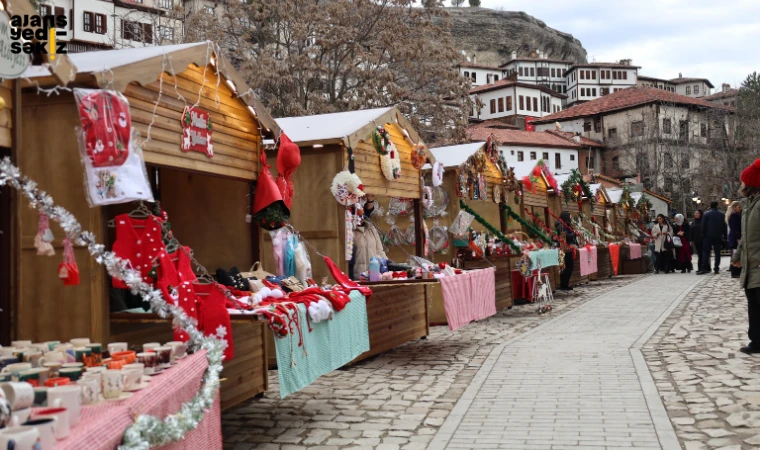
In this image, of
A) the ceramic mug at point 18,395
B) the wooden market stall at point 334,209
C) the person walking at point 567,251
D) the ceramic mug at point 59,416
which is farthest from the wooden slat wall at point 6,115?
the person walking at point 567,251

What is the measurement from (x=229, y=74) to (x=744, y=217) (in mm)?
6150

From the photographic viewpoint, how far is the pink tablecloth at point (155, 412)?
2.79 metres

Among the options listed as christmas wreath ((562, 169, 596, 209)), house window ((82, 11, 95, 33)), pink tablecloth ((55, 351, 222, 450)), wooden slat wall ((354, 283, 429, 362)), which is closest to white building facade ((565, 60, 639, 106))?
house window ((82, 11, 95, 33))

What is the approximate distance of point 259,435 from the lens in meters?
5.93

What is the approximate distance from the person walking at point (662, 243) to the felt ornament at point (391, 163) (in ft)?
50.0

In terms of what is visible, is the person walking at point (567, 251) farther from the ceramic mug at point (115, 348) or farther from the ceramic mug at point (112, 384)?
the ceramic mug at point (112, 384)

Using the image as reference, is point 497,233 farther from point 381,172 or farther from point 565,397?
point 565,397

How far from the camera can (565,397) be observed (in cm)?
680

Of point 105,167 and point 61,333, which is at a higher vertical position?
point 105,167

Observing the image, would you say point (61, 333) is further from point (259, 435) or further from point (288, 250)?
point (288, 250)

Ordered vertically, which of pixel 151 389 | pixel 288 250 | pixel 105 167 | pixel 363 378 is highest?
pixel 105 167

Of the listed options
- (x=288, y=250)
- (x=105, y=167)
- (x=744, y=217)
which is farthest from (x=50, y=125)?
(x=744, y=217)

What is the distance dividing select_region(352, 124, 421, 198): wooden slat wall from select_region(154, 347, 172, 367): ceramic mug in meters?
5.47

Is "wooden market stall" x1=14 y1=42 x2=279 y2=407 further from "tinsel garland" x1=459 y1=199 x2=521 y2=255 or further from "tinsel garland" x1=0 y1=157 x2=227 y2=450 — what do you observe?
"tinsel garland" x1=459 y1=199 x2=521 y2=255
